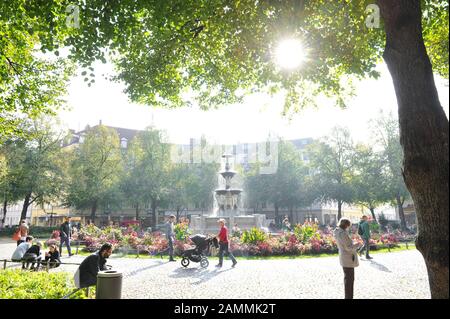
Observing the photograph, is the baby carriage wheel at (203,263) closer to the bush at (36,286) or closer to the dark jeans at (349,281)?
the bush at (36,286)

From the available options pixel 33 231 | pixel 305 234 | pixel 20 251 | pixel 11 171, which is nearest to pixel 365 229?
pixel 305 234

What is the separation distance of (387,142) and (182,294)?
1708 inches

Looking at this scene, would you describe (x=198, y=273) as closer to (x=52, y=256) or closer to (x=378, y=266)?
(x=52, y=256)

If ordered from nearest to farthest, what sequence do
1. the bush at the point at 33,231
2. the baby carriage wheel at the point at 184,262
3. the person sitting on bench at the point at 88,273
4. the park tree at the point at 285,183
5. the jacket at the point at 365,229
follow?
the person sitting on bench at the point at 88,273 → the baby carriage wheel at the point at 184,262 → the jacket at the point at 365,229 → the bush at the point at 33,231 → the park tree at the point at 285,183

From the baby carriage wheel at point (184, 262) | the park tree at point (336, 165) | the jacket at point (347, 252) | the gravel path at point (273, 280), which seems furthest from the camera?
the park tree at point (336, 165)

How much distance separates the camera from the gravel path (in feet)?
28.9

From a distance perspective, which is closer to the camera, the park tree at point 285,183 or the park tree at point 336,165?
the park tree at point 336,165

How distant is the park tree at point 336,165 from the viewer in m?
50.5

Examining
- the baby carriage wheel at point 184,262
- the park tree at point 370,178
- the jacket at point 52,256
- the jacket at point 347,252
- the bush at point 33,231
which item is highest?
the park tree at point 370,178

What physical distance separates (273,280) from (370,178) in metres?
39.9

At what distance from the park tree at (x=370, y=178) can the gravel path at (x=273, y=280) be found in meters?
33.4

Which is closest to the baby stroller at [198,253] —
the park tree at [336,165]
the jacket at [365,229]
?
the jacket at [365,229]
